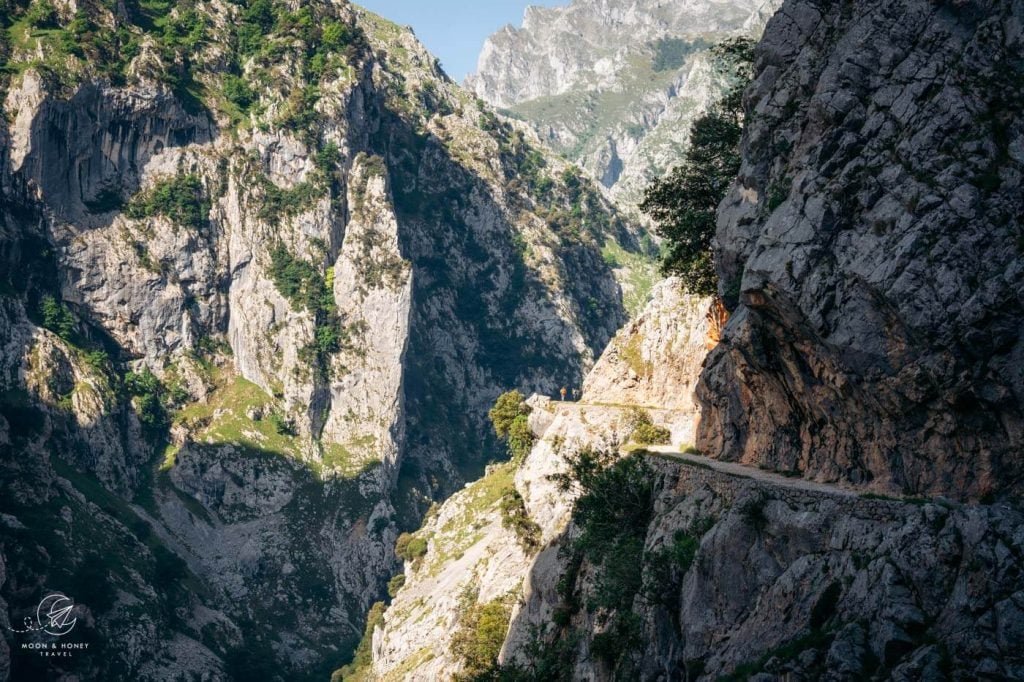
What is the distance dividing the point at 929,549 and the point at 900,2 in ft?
83.7

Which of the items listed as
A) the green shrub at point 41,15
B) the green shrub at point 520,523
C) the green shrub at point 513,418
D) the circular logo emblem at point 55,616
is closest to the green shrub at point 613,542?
the green shrub at point 520,523

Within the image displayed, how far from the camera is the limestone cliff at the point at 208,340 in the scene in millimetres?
126812

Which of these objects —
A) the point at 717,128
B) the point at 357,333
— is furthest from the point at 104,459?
the point at 717,128

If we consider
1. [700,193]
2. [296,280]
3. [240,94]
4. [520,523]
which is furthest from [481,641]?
[240,94]

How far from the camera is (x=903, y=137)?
34438 mm

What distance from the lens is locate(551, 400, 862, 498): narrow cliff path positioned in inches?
1332

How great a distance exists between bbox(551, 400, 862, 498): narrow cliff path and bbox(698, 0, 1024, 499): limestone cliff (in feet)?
3.91

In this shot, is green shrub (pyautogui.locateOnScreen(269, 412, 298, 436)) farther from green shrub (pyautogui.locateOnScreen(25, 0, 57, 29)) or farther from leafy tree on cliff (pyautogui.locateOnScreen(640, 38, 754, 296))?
leafy tree on cliff (pyautogui.locateOnScreen(640, 38, 754, 296))

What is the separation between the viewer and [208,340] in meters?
172

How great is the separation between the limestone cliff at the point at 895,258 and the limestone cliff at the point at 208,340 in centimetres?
10045

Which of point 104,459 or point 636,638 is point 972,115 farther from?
point 104,459

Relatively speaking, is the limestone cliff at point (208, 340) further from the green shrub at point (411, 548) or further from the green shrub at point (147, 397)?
the green shrub at point (411, 548)

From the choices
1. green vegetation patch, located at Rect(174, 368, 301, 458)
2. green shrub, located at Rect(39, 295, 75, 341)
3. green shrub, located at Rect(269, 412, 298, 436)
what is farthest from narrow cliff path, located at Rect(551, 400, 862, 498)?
green shrub, located at Rect(39, 295, 75, 341)

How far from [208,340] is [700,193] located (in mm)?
133341
